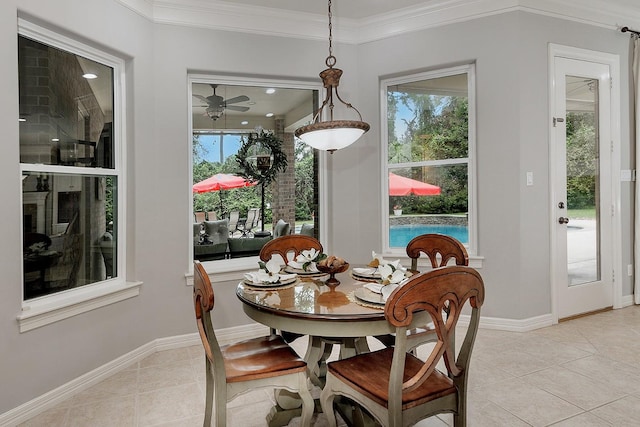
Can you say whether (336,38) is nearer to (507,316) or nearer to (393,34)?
(393,34)

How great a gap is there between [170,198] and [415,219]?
2297mm

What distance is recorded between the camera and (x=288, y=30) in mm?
3590

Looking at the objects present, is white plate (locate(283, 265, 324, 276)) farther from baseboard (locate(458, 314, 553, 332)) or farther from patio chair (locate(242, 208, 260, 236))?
baseboard (locate(458, 314, 553, 332))

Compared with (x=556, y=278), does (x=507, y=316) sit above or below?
below

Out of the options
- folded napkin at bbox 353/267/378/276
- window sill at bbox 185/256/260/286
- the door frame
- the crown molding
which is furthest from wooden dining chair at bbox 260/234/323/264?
the door frame

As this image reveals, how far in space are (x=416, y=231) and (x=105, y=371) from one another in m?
2.88

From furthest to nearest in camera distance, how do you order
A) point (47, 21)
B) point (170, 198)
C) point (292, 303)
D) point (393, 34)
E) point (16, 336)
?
point (393, 34) < point (170, 198) < point (47, 21) < point (16, 336) < point (292, 303)

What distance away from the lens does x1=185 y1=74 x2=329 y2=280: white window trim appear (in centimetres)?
338

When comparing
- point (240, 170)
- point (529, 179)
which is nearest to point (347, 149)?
point (240, 170)

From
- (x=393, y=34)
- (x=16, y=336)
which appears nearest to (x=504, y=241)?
(x=393, y=34)

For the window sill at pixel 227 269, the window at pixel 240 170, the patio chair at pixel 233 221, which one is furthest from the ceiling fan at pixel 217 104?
the window sill at pixel 227 269

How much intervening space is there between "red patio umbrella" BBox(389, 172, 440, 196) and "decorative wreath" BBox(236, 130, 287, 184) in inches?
43.3

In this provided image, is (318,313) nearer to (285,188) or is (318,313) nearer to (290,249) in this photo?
(290,249)

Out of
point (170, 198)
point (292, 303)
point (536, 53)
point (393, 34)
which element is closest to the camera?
point (292, 303)
